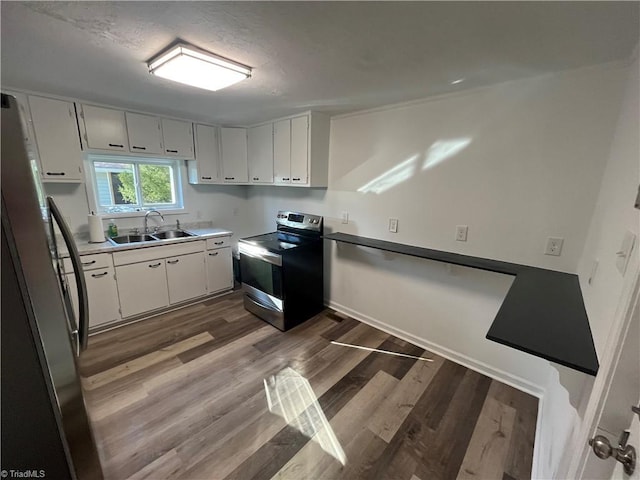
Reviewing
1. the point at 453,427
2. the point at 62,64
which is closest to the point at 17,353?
the point at 62,64

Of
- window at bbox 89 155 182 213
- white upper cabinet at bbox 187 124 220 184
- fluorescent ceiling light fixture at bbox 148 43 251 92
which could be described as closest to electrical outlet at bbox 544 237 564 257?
fluorescent ceiling light fixture at bbox 148 43 251 92

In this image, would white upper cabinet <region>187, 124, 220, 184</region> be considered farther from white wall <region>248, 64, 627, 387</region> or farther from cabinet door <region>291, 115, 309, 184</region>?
white wall <region>248, 64, 627, 387</region>

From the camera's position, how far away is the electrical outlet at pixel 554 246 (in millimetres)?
1773

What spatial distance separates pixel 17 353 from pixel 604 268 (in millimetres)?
2012

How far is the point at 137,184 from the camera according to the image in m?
3.26

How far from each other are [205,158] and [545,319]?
3.63m

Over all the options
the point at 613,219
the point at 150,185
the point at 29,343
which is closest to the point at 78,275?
the point at 29,343

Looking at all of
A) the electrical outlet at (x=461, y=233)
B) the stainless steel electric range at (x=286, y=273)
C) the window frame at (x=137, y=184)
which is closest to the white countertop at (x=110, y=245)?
the window frame at (x=137, y=184)

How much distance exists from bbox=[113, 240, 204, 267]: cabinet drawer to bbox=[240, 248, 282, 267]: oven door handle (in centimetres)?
68

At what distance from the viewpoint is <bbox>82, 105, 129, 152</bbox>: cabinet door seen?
253 cm

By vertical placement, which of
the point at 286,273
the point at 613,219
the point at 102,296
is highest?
the point at 613,219

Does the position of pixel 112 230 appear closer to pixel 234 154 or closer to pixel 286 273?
pixel 234 154

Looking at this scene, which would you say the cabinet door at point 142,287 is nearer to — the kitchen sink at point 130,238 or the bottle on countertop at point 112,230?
the kitchen sink at point 130,238

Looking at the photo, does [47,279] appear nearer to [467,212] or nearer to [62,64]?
[62,64]
